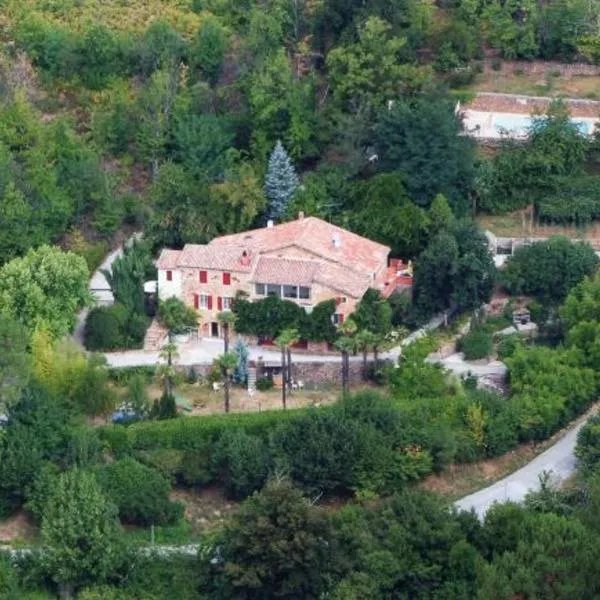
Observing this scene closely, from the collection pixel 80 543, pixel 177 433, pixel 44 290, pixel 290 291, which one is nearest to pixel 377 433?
pixel 177 433

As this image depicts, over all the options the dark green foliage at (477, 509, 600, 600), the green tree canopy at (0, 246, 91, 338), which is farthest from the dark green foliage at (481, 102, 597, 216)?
the dark green foliage at (477, 509, 600, 600)

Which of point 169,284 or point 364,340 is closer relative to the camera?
point 364,340

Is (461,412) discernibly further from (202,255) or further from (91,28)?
(91,28)

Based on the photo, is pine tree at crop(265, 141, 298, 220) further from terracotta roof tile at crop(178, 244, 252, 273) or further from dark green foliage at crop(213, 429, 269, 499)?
dark green foliage at crop(213, 429, 269, 499)

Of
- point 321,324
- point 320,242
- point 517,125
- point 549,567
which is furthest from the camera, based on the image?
point 517,125

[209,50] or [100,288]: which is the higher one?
[209,50]

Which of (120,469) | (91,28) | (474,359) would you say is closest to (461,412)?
(474,359)

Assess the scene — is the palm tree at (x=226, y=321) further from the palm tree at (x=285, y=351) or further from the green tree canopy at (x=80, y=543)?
the green tree canopy at (x=80, y=543)

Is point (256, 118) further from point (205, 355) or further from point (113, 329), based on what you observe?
point (113, 329)
